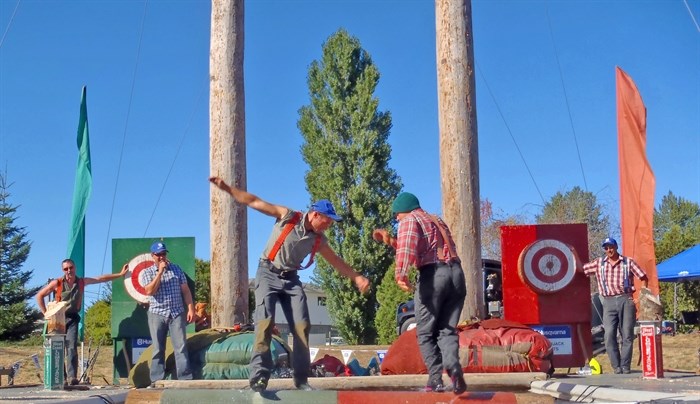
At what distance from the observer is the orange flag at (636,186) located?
14.6m

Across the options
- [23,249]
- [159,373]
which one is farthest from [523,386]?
[23,249]

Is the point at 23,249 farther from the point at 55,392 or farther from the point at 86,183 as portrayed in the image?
the point at 55,392

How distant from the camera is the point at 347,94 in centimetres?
3362

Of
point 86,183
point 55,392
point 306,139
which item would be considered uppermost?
point 306,139

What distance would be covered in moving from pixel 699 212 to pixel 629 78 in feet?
221

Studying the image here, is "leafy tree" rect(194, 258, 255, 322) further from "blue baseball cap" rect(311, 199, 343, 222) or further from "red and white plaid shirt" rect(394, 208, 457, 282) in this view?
"red and white plaid shirt" rect(394, 208, 457, 282)

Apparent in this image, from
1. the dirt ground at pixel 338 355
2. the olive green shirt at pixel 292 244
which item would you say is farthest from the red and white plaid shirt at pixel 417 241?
the dirt ground at pixel 338 355

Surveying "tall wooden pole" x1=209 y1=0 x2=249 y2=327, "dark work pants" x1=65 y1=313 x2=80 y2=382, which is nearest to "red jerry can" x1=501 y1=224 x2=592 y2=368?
"tall wooden pole" x1=209 y1=0 x2=249 y2=327

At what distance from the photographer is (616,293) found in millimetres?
12766

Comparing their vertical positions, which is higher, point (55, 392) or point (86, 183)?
point (86, 183)

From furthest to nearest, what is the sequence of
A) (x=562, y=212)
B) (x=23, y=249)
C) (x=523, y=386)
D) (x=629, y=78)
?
(x=562, y=212) < (x=23, y=249) < (x=629, y=78) < (x=523, y=386)

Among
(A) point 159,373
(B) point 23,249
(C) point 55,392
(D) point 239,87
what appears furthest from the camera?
(B) point 23,249

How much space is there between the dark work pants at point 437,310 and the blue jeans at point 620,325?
5405 millimetres

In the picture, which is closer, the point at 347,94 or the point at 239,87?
the point at 239,87
